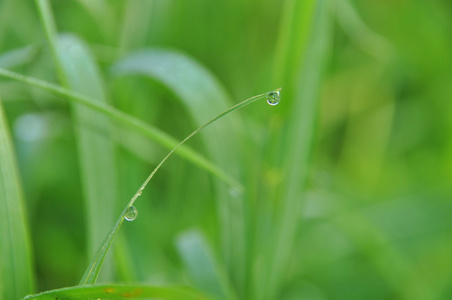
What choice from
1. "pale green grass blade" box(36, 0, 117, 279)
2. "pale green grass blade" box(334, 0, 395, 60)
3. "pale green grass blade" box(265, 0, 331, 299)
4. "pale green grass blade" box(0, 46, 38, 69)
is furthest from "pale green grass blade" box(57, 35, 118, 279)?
"pale green grass blade" box(334, 0, 395, 60)

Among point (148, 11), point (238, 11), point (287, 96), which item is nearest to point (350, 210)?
point (287, 96)

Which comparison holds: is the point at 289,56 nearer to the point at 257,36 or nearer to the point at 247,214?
the point at 247,214

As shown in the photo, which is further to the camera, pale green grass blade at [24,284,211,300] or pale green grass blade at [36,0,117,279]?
pale green grass blade at [36,0,117,279]

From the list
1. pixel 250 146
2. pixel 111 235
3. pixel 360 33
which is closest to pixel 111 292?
pixel 111 235

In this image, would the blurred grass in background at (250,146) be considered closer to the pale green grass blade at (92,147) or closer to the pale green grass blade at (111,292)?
the pale green grass blade at (92,147)

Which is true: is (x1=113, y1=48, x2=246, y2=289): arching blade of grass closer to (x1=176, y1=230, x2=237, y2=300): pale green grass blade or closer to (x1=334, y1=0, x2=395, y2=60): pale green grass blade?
(x1=176, y1=230, x2=237, y2=300): pale green grass blade

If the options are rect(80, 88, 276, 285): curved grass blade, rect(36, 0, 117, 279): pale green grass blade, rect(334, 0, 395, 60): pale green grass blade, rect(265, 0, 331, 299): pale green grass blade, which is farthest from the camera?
rect(334, 0, 395, 60): pale green grass blade

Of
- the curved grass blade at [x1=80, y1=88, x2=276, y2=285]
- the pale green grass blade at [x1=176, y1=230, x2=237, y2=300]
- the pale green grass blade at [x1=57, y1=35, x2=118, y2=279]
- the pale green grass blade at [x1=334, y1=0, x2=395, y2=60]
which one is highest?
the pale green grass blade at [x1=334, y1=0, x2=395, y2=60]

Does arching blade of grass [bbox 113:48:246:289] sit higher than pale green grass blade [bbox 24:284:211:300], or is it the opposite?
arching blade of grass [bbox 113:48:246:289]

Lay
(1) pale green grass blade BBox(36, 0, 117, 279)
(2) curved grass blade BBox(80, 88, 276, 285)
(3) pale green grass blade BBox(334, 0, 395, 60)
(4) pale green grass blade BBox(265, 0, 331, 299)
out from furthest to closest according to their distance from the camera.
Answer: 1. (3) pale green grass blade BBox(334, 0, 395, 60)
2. (4) pale green grass blade BBox(265, 0, 331, 299)
3. (1) pale green grass blade BBox(36, 0, 117, 279)
4. (2) curved grass blade BBox(80, 88, 276, 285)
